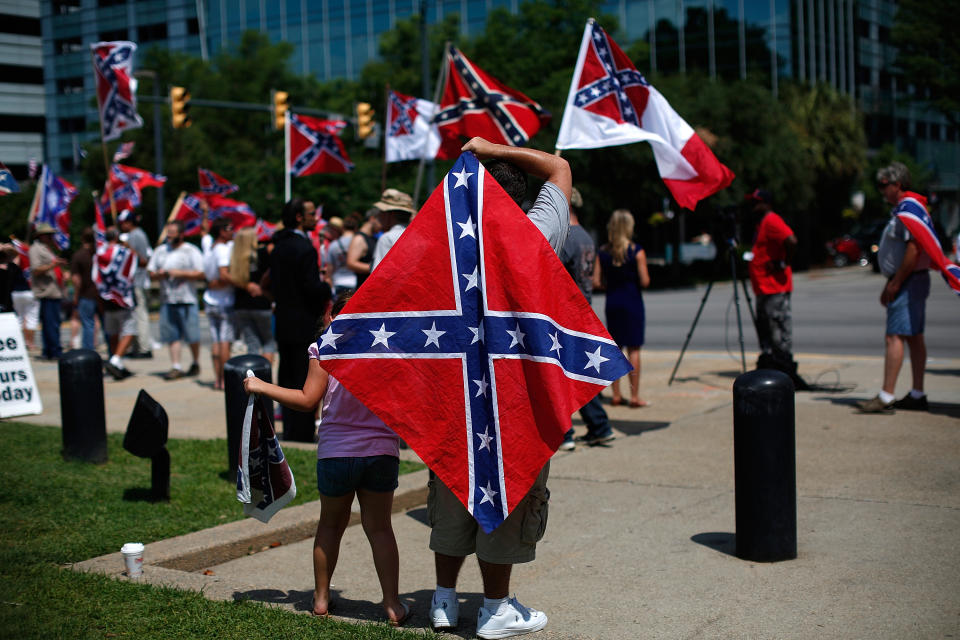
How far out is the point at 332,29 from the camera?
191ft

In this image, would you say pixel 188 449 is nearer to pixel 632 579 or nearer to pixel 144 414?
pixel 144 414

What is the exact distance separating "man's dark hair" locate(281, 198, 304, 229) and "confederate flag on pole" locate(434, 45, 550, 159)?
245 cm

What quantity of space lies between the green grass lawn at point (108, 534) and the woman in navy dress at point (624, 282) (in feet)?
9.80

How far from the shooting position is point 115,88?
14766 millimetres

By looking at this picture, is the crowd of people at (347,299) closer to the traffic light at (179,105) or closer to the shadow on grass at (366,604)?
the shadow on grass at (366,604)

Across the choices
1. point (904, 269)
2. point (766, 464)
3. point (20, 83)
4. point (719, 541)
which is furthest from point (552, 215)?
point (20, 83)

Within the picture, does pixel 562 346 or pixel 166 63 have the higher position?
pixel 166 63

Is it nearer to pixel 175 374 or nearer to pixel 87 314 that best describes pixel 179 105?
pixel 87 314

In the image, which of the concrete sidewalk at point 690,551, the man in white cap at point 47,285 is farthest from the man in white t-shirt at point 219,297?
the concrete sidewalk at point 690,551

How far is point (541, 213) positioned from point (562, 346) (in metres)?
0.59

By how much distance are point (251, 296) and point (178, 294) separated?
2.67 m

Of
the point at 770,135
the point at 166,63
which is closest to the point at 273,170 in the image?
the point at 770,135

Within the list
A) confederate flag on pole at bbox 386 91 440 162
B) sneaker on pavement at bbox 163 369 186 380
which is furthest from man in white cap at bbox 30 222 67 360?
confederate flag on pole at bbox 386 91 440 162

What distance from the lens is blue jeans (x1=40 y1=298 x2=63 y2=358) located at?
51.2ft
